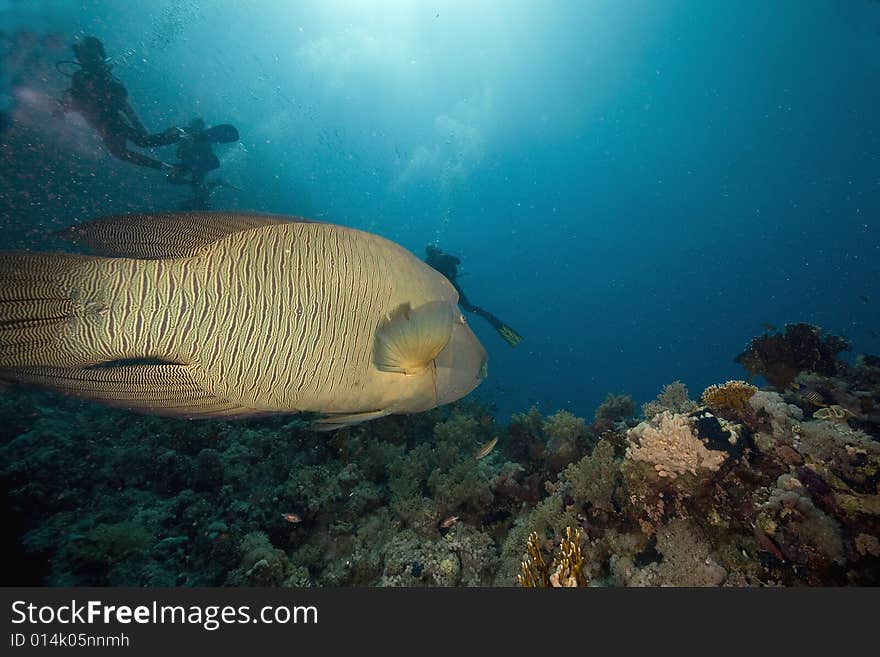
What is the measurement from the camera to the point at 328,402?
73.1 inches

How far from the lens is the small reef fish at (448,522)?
409 centimetres

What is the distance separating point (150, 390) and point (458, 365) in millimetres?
1448

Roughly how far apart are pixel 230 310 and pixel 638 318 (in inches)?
5246

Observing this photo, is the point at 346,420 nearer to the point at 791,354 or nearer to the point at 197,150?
the point at 791,354

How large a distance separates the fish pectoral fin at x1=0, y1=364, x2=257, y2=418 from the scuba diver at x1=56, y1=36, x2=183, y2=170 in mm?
13924

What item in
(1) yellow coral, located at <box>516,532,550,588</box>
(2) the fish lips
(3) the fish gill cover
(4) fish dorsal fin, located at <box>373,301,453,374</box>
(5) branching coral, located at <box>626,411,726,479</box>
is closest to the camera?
(4) fish dorsal fin, located at <box>373,301,453,374</box>

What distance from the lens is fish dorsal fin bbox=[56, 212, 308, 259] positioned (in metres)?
1.72

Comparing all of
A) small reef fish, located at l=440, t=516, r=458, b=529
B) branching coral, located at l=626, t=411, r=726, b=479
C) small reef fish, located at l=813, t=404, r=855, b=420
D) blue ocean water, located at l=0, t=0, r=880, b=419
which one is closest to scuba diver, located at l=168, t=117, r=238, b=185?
blue ocean water, located at l=0, t=0, r=880, b=419

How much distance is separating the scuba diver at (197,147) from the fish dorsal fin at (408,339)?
15535mm

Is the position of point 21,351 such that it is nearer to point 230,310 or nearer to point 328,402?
point 230,310

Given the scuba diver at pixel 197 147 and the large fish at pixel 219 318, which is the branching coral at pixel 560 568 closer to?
the large fish at pixel 219 318

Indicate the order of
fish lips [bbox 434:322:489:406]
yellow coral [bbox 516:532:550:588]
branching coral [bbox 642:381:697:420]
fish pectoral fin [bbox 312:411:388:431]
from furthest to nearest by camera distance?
1. branching coral [bbox 642:381:697:420]
2. yellow coral [bbox 516:532:550:588]
3. fish lips [bbox 434:322:489:406]
4. fish pectoral fin [bbox 312:411:388:431]

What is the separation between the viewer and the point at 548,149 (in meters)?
89.9

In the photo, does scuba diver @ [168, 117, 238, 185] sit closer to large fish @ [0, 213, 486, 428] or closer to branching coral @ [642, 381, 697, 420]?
large fish @ [0, 213, 486, 428]
